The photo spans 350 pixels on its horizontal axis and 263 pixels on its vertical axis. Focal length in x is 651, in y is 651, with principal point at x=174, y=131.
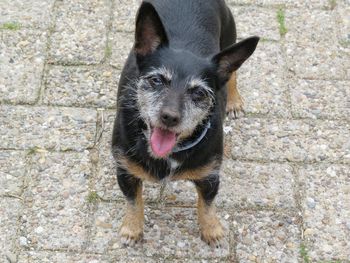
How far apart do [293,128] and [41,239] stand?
6.80 ft

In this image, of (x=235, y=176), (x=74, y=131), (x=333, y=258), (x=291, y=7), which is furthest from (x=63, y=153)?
(x=291, y=7)

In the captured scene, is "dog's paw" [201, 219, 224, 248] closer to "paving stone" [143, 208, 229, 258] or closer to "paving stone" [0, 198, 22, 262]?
"paving stone" [143, 208, 229, 258]

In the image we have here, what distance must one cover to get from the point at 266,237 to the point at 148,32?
167cm

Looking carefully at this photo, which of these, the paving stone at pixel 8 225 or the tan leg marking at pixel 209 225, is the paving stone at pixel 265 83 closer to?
the tan leg marking at pixel 209 225

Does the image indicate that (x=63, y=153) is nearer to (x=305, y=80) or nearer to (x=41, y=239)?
(x=41, y=239)

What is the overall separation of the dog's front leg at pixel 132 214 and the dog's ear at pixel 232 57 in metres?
0.92

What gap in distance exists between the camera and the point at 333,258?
14.0ft

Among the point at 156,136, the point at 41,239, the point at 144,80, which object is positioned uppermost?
the point at 144,80

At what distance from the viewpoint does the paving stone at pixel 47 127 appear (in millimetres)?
4801

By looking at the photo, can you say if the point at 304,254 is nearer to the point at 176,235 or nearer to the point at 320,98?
the point at 176,235

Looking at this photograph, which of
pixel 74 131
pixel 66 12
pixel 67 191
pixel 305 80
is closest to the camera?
pixel 67 191

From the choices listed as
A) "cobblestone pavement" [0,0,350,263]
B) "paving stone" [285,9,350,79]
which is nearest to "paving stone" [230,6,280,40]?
"cobblestone pavement" [0,0,350,263]

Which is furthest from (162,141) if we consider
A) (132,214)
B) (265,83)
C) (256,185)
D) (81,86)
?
(265,83)

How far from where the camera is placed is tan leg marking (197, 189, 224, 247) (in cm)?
422
